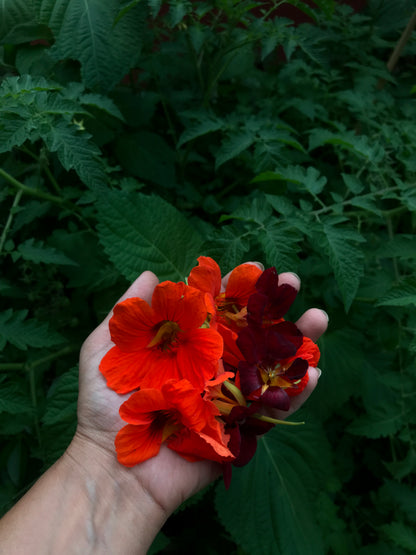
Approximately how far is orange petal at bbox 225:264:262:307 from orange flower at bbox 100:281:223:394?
0.14m

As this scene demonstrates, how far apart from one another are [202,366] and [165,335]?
0.15 m

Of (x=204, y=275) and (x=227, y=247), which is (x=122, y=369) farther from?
(x=227, y=247)

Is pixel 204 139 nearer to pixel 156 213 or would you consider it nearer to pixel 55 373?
pixel 156 213

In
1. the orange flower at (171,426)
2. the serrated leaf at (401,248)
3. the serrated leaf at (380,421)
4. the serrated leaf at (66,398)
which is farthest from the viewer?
the serrated leaf at (380,421)

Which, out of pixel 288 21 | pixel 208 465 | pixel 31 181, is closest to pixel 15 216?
pixel 31 181

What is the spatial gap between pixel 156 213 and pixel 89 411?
67 centimetres

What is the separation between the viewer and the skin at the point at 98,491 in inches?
43.2

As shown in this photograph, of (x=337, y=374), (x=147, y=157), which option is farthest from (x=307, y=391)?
Result: (x=147, y=157)

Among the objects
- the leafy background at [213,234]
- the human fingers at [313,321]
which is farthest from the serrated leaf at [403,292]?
the human fingers at [313,321]

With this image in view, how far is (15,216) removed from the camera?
1.75 metres

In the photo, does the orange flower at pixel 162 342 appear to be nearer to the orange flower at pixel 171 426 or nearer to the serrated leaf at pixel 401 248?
the orange flower at pixel 171 426

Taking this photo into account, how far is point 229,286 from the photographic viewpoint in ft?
4.15

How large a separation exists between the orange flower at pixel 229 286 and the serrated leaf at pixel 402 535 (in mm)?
915

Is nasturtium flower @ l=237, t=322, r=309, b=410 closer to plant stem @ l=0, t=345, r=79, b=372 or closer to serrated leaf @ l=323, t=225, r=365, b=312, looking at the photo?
serrated leaf @ l=323, t=225, r=365, b=312
